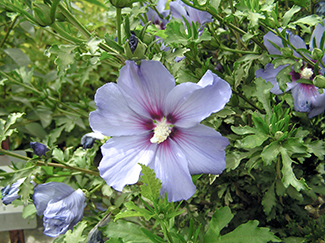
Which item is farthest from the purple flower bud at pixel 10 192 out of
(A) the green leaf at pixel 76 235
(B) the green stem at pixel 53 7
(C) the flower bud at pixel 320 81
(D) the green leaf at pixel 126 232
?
(C) the flower bud at pixel 320 81


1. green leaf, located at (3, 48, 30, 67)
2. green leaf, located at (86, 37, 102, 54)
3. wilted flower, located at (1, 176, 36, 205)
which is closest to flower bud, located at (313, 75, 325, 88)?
green leaf, located at (86, 37, 102, 54)

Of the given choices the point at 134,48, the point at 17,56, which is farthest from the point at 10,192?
the point at 17,56

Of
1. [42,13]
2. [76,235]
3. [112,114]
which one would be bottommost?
[76,235]

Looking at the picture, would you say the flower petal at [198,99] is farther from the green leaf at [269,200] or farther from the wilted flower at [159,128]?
the green leaf at [269,200]

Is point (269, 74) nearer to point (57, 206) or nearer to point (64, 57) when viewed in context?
point (64, 57)

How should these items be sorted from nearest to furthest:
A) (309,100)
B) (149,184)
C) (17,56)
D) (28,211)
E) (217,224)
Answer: (149,184) < (217,224) < (309,100) < (28,211) < (17,56)
